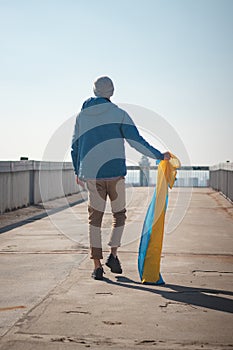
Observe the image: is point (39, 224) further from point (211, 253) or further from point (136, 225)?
point (211, 253)

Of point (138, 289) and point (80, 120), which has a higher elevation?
point (80, 120)

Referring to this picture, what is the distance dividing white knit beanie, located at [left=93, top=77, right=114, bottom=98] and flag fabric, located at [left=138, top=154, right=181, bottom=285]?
0.95 m

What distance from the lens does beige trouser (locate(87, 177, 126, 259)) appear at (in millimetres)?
6082

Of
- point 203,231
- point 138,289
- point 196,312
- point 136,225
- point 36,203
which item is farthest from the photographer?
point 36,203

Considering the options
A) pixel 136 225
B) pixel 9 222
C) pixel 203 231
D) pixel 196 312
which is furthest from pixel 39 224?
pixel 196 312

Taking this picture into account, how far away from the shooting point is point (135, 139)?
6051 millimetres

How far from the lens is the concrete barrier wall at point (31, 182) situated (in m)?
12.5

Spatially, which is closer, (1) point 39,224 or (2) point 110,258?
(2) point 110,258

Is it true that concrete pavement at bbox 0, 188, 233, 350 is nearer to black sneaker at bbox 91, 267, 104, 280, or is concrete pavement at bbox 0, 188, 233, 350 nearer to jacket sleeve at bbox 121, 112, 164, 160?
black sneaker at bbox 91, 267, 104, 280

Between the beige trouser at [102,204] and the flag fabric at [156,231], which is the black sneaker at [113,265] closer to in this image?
the beige trouser at [102,204]

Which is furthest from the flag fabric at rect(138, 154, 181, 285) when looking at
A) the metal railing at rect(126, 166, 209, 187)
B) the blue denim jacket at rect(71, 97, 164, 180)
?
the metal railing at rect(126, 166, 209, 187)

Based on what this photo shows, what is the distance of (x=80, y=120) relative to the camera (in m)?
6.18

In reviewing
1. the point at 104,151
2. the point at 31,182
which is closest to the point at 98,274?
the point at 104,151

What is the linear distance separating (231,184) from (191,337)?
12420 mm
